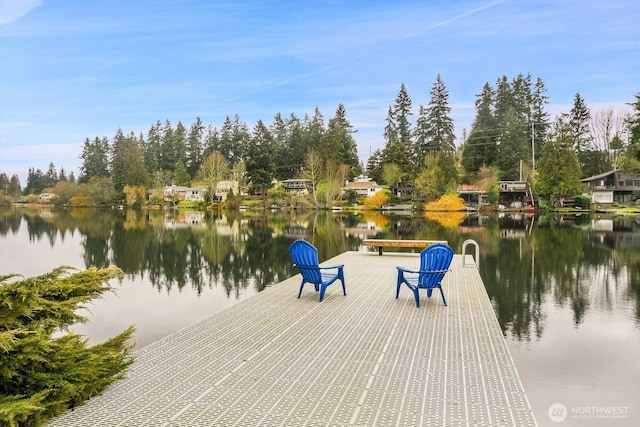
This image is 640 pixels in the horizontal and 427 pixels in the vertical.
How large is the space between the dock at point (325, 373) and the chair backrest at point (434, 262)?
0.37 metres

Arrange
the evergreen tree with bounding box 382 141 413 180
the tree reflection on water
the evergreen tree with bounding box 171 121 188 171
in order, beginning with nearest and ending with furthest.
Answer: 1. the tree reflection on water
2. the evergreen tree with bounding box 382 141 413 180
3. the evergreen tree with bounding box 171 121 188 171

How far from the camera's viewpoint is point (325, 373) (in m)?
4.09

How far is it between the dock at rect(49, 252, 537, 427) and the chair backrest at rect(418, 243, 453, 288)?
367 millimetres

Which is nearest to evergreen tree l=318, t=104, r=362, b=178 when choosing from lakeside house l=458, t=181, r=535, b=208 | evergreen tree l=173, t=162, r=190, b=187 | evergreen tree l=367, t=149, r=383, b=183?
evergreen tree l=367, t=149, r=383, b=183

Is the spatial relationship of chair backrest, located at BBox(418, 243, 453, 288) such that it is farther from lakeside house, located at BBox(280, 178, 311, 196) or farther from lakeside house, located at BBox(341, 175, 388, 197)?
lakeside house, located at BBox(280, 178, 311, 196)

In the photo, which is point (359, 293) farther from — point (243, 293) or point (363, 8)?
point (363, 8)

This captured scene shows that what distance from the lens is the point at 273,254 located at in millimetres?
15656

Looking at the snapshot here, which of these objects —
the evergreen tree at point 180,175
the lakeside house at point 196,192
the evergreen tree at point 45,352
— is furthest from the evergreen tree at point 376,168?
the evergreen tree at point 45,352

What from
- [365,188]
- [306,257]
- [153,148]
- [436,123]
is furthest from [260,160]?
[306,257]

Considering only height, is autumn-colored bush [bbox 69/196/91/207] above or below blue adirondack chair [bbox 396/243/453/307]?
above

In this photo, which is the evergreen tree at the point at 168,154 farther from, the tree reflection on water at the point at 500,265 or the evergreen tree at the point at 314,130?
the tree reflection on water at the point at 500,265

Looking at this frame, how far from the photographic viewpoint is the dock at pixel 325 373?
3.24m

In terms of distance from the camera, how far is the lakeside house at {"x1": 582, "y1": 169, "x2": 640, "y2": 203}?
50.9 meters

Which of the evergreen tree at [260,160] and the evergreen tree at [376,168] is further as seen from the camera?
the evergreen tree at [376,168]
